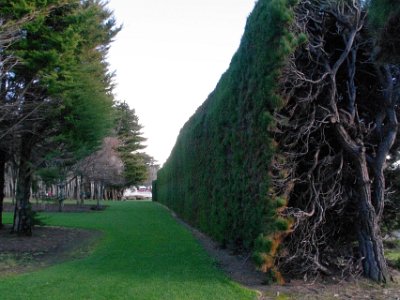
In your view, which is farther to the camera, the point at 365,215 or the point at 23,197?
the point at 23,197

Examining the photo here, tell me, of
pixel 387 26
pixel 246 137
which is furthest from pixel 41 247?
pixel 387 26

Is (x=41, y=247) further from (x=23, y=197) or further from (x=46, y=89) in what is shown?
(x=46, y=89)

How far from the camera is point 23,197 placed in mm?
15117

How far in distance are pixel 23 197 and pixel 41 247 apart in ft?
10.4

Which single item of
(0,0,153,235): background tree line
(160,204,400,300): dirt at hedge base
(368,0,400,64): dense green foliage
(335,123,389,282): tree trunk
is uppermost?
(0,0,153,235): background tree line

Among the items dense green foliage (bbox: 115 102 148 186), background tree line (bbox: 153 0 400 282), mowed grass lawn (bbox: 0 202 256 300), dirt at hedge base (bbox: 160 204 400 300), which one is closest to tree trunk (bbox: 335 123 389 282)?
background tree line (bbox: 153 0 400 282)

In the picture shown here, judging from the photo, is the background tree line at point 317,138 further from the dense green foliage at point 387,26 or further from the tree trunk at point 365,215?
the dense green foliage at point 387,26

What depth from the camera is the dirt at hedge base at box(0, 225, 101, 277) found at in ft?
32.1

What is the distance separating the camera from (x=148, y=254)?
1017cm

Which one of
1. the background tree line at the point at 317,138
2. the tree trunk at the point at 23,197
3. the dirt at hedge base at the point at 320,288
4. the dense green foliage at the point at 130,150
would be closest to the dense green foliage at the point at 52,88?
the tree trunk at the point at 23,197

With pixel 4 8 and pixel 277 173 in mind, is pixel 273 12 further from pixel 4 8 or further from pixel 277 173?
pixel 4 8

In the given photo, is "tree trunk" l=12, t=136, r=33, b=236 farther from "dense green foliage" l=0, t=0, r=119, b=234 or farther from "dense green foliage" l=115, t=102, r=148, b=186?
"dense green foliage" l=115, t=102, r=148, b=186

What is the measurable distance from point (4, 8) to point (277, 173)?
7489 millimetres

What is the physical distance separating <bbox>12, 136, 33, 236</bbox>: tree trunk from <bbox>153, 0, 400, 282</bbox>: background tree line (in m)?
9.20
